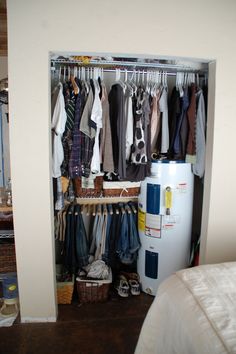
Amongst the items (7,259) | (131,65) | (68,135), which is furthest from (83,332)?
(131,65)

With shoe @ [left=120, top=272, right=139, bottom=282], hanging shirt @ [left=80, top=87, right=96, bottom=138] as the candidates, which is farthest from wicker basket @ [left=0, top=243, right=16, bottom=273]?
hanging shirt @ [left=80, top=87, right=96, bottom=138]

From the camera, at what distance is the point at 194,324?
0.86 meters

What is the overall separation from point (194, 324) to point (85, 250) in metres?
1.45

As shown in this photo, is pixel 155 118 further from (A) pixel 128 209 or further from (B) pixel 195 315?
(B) pixel 195 315

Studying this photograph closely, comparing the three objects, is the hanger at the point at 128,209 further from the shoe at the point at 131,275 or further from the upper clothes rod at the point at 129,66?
the upper clothes rod at the point at 129,66

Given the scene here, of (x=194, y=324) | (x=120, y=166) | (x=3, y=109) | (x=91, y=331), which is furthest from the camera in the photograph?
(x=3, y=109)

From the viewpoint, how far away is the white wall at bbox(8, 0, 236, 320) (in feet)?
5.04

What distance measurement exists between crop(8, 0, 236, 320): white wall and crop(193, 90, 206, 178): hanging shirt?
0.61ft

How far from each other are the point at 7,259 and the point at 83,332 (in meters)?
0.98

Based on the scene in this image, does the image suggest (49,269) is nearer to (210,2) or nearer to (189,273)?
(189,273)

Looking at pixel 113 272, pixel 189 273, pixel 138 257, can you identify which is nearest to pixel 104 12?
pixel 189 273

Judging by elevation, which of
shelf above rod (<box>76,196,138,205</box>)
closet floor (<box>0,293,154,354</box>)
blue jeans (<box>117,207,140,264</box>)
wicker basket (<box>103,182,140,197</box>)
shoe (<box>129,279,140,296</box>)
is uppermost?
wicker basket (<box>103,182,140,197</box>)

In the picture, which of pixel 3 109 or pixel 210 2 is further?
pixel 3 109

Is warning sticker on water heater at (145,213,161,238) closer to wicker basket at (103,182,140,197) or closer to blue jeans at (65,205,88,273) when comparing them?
wicker basket at (103,182,140,197)
